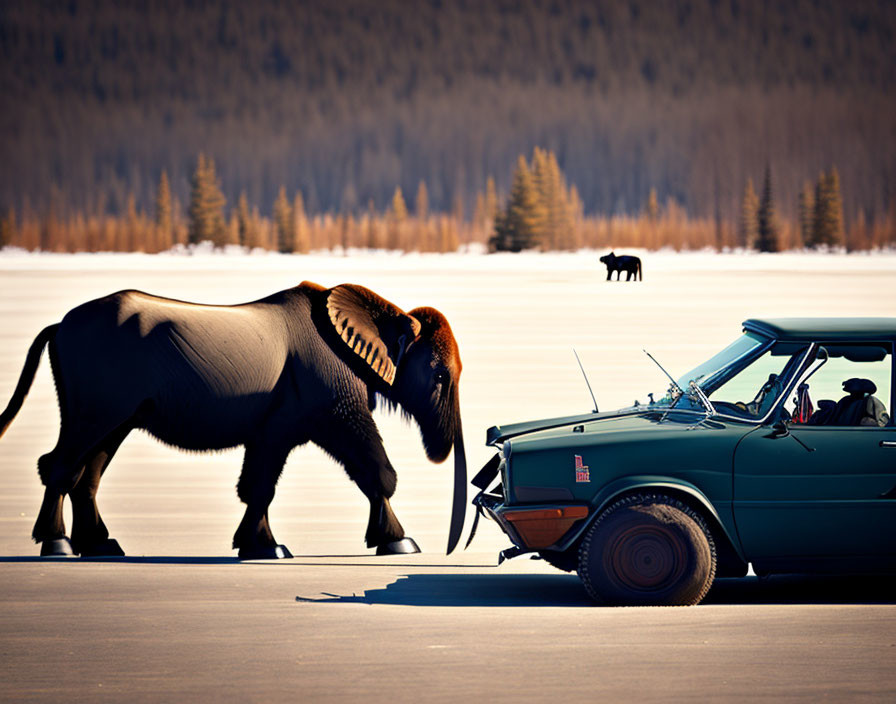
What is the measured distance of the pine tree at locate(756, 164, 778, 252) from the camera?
177 m

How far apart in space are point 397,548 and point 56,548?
7.43 ft

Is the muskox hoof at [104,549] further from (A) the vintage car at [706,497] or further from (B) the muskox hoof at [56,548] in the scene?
(A) the vintage car at [706,497]

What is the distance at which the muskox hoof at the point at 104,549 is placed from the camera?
38.9 feet

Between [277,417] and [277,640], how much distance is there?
348 cm

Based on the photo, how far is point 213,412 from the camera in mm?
12164

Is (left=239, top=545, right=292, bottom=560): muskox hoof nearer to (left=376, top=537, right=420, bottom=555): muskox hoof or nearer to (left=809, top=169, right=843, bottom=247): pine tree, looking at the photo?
(left=376, top=537, right=420, bottom=555): muskox hoof

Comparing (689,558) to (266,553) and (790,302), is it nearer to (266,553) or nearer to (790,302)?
(266,553)

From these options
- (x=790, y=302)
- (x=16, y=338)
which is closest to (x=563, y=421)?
(x=16, y=338)

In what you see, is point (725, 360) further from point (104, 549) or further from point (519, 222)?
point (519, 222)

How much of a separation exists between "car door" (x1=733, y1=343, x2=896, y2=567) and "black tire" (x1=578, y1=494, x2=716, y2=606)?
0.28 m

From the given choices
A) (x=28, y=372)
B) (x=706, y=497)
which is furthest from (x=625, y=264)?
(x=706, y=497)

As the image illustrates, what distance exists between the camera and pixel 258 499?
11.9 m

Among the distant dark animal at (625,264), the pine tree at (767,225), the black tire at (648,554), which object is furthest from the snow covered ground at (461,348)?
the pine tree at (767,225)

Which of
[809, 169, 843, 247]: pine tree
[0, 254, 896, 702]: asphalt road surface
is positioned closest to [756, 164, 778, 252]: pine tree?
[809, 169, 843, 247]: pine tree
